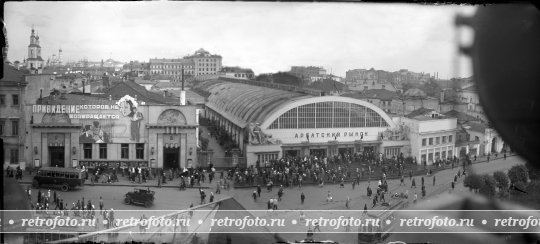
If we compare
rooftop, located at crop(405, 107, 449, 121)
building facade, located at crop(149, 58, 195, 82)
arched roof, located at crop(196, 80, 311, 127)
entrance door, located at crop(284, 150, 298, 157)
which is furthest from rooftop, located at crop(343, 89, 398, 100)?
building facade, located at crop(149, 58, 195, 82)

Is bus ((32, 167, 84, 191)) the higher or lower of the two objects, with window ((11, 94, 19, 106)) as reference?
lower

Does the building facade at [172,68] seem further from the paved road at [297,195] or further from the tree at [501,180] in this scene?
the tree at [501,180]

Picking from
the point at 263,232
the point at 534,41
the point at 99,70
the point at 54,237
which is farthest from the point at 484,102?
the point at 99,70

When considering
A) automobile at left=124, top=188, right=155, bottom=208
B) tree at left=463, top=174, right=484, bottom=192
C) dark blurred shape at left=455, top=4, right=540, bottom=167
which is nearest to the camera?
dark blurred shape at left=455, top=4, right=540, bottom=167

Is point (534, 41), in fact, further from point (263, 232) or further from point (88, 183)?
point (88, 183)

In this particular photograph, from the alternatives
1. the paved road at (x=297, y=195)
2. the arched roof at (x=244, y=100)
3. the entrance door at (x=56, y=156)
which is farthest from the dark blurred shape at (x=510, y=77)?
the entrance door at (x=56, y=156)

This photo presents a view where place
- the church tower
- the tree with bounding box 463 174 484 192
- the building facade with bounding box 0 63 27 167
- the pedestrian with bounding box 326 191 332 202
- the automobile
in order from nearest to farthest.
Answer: the building facade with bounding box 0 63 27 167, the church tower, the automobile, the tree with bounding box 463 174 484 192, the pedestrian with bounding box 326 191 332 202

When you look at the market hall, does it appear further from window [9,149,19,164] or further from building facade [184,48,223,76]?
window [9,149,19,164]

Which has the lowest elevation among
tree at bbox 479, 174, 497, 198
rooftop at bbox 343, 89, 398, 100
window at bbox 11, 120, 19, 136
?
tree at bbox 479, 174, 497, 198
